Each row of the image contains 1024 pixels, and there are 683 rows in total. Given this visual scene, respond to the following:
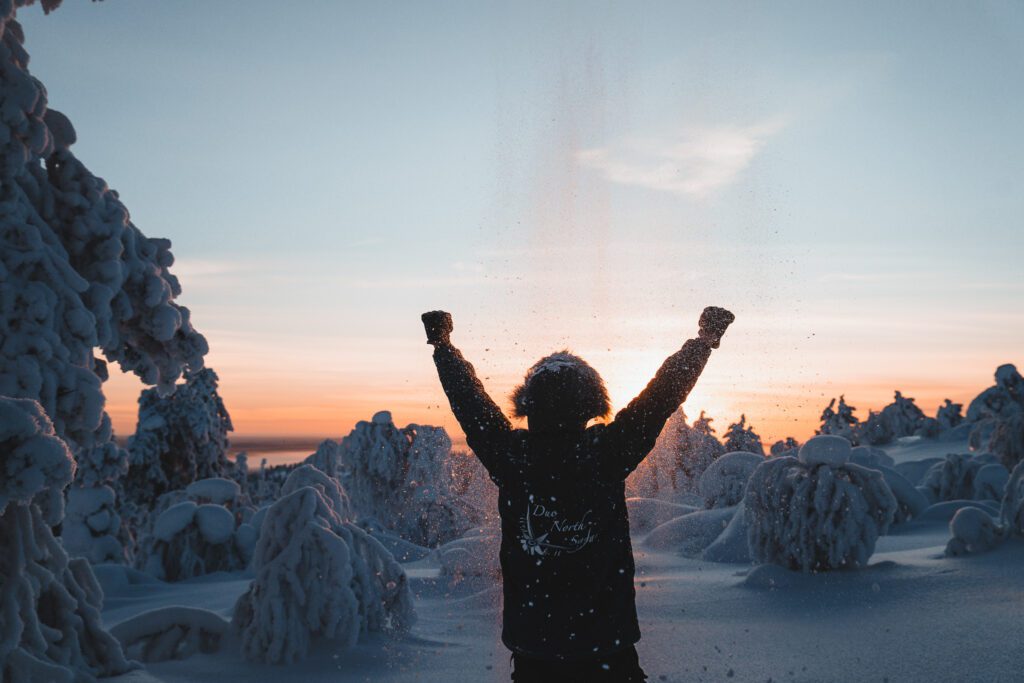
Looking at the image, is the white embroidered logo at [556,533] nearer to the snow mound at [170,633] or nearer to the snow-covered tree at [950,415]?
the snow mound at [170,633]

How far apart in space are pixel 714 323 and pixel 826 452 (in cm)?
870

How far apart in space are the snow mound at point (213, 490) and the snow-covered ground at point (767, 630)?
749 cm

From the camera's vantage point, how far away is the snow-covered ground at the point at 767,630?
7047mm

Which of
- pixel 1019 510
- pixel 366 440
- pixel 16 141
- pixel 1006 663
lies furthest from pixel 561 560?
pixel 366 440

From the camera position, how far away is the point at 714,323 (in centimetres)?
351

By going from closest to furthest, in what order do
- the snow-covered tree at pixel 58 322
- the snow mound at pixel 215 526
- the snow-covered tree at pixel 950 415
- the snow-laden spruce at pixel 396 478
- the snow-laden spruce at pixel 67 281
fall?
the snow-covered tree at pixel 58 322
the snow-laden spruce at pixel 67 281
the snow mound at pixel 215 526
the snow-laden spruce at pixel 396 478
the snow-covered tree at pixel 950 415

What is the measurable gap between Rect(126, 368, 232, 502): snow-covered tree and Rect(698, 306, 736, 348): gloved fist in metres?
26.2

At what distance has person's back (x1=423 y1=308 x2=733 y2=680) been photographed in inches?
129

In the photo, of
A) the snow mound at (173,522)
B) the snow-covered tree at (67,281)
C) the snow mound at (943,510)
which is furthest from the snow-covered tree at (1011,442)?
the snow-covered tree at (67,281)

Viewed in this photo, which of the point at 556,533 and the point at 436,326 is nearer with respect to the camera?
the point at 556,533

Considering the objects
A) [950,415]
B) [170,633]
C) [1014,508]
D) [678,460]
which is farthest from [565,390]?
[950,415]

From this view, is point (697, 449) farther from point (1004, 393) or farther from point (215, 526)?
point (215, 526)

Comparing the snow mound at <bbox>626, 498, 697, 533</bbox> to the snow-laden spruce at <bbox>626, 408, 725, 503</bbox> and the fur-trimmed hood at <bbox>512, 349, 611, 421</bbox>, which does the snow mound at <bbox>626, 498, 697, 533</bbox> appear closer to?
the snow-laden spruce at <bbox>626, 408, 725, 503</bbox>

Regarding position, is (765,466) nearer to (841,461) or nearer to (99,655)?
(841,461)
